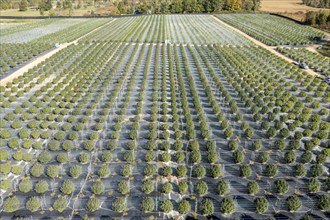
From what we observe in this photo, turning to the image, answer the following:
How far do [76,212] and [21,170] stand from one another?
660 cm

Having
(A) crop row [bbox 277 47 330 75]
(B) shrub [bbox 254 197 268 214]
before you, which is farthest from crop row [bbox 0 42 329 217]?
(A) crop row [bbox 277 47 330 75]

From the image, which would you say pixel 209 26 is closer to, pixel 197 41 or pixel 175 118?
pixel 197 41

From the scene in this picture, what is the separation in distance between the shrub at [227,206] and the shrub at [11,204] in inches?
568

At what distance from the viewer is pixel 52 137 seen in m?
28.4

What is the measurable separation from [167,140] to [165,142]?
2.01m

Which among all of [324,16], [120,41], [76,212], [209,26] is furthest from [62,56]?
[324,16]

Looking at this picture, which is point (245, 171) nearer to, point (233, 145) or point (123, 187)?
point (233, 145)

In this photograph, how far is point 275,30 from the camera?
8425 cm

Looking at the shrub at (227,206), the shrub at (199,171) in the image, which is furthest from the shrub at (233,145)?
the shrub at (227,206)

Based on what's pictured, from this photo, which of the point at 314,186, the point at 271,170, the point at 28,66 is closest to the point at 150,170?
the point at 271,170

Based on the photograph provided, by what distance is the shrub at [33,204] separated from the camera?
19.3 metres

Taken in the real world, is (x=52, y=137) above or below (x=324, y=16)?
below

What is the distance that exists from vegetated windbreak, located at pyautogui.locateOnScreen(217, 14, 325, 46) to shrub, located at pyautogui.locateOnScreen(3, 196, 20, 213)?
64435 mm

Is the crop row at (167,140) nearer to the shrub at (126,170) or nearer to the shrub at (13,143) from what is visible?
the shrub at (126,170)
